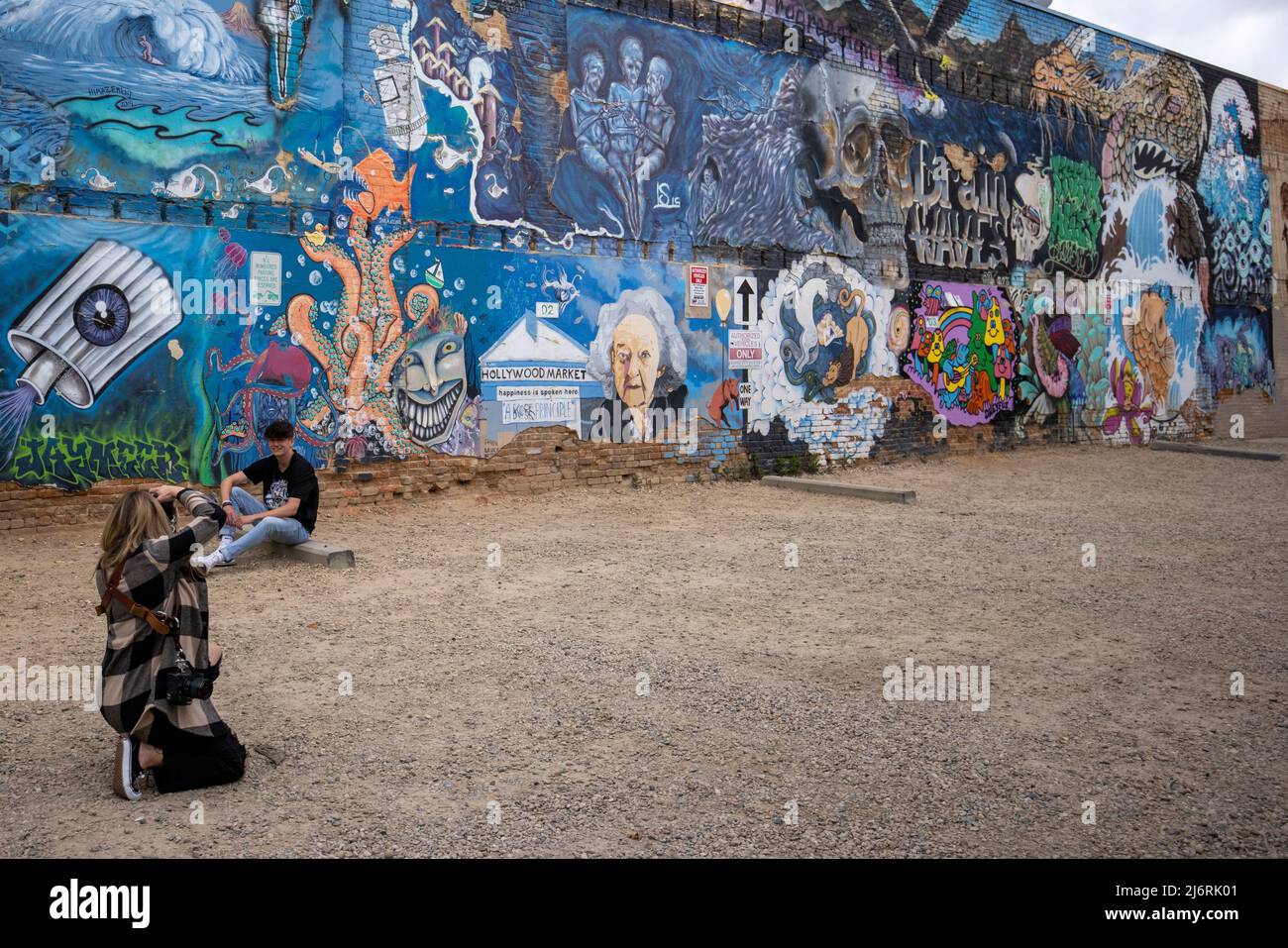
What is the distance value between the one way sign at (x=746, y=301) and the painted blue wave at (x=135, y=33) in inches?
255

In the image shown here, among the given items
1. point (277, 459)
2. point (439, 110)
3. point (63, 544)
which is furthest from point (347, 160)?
point (63, 544)

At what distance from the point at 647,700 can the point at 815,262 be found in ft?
35.6

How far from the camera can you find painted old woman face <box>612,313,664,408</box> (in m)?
12.5

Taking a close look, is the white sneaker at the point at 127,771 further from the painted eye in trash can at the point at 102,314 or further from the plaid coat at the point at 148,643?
the painted eye in trash can at the point at 102,314

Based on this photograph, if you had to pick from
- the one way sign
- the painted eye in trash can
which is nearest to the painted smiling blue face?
the painted eye in trash can

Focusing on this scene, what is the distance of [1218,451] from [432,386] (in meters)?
13.5

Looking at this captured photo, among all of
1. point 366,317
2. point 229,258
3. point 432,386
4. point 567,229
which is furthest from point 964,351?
point 229,258

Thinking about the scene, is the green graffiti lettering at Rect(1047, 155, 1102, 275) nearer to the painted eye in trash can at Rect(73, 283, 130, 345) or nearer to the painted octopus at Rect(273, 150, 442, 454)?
the painted octopus at Rect(273, 150, 442, 454)

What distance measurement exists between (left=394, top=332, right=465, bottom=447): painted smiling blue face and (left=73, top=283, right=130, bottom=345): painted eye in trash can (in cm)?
270

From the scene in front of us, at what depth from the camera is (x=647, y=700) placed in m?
4.66

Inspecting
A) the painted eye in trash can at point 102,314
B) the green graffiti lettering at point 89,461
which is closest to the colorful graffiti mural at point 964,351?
the green graffiti lettering at point 89,461

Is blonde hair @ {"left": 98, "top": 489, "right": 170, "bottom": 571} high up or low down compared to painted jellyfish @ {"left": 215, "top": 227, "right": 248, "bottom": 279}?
down

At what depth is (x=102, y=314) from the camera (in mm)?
8992

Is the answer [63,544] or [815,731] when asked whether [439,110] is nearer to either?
[63,544]
